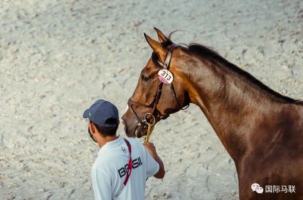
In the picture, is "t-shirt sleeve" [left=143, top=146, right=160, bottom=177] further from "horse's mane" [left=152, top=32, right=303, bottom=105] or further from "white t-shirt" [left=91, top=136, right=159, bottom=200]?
"horse's mane" [left=152, top=32, right=303, bottom=105]

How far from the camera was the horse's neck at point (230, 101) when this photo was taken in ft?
10.3

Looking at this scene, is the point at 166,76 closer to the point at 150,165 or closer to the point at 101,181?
the point at 150,165

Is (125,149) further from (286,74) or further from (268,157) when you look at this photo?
(286,74)

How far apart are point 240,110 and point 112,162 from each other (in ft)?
3.72

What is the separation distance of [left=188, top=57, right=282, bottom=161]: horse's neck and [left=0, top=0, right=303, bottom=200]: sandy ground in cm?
215

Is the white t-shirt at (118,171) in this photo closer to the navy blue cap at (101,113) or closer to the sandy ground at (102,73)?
the navy blue cap at (101,113)

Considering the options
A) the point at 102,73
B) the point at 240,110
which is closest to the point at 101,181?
the point at 240,110

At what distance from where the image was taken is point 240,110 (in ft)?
10.3

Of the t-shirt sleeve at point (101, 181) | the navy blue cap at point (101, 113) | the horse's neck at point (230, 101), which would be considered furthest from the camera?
the horse's neck at point (230, 101)

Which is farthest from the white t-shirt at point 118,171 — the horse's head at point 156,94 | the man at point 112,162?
the horse's head at point 156,94

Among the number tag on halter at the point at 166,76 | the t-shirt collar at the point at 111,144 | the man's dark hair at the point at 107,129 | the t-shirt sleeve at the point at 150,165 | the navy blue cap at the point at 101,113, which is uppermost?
the number tag on halter at the point at 166,76

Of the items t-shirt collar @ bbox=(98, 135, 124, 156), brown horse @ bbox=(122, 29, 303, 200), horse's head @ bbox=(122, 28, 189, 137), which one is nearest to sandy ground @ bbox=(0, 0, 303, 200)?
horse's head @ bbox=(122, 28, 189, 137)

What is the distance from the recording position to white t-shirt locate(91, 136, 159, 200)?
8.04ft

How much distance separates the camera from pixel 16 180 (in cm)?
553
